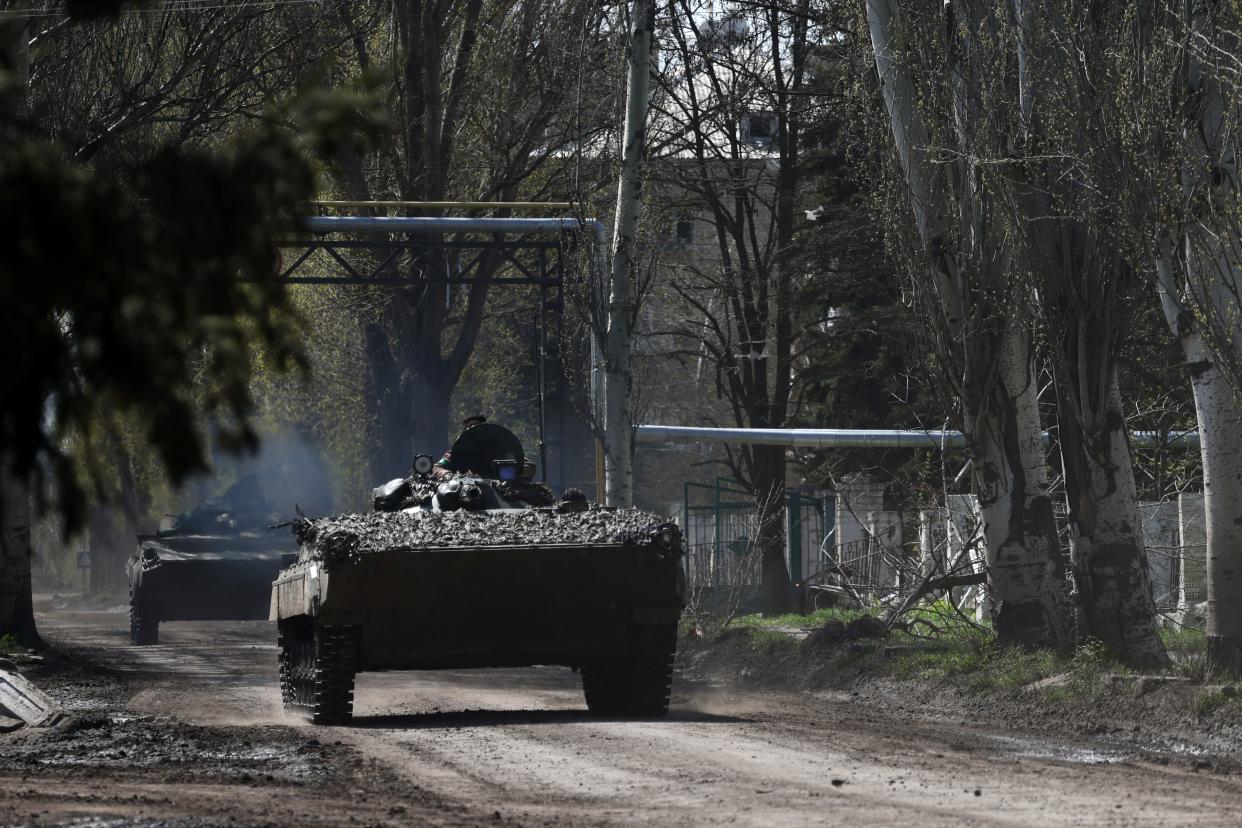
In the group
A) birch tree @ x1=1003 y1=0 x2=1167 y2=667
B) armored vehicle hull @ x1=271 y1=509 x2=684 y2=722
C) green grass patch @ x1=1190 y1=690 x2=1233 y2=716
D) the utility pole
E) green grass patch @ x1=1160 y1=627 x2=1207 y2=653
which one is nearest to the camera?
green grass patch @ x1=1190 y1=690 x2=1233 y2=716

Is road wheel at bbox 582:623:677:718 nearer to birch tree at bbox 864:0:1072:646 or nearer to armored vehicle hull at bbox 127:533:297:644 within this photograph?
birch tree at bbox 864:0:1072:646

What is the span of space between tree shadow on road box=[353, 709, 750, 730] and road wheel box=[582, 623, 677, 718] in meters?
0.15

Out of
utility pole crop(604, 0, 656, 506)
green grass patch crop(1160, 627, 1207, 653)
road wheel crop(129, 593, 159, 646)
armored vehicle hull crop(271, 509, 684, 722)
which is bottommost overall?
road wheel crop(129, 593, 159, 646)

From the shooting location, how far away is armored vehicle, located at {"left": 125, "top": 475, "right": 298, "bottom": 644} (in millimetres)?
20578

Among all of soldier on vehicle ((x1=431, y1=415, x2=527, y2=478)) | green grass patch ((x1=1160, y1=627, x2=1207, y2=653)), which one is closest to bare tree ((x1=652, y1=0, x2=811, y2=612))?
green grass patch ((x1=1160, y1=627, x2=1207, y2=653))

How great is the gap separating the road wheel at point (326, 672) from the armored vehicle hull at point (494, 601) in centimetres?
1

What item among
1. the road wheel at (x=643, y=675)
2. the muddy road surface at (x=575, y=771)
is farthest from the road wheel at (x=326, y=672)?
the road wheel at (x=643, y=675)

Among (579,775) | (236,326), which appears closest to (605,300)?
(579,775)

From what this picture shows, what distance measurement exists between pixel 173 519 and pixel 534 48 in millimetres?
7906

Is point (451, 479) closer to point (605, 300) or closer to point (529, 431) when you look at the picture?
point (605, 300)

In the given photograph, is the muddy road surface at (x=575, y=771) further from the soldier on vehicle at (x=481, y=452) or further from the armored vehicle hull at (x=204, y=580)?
the armored vehicle hull at (x=204, y=580)

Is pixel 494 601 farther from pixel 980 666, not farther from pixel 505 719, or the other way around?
pixel 980 666

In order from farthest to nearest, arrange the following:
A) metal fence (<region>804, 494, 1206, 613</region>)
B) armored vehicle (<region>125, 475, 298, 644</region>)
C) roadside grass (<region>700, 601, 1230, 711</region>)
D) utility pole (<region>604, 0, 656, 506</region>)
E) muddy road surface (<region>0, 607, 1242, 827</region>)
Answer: armored vehicle (<region>125, 475, 298, 644</region>) → utility pole (<region>604, 0, 656, 506</region>) → metal fence (<region>804, 494, 1206, 613</region>) → roadside grass (<region>700, 601, 1230, 711</region>) → muddy road surface (<region>0, 607, 1242, 827</region>)

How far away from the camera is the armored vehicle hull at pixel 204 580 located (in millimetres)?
20578
